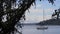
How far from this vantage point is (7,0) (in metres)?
3.03

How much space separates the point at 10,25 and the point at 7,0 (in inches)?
14.3

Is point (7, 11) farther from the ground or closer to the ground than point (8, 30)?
farther from the ground

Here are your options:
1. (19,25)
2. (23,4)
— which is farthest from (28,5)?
(19,25)

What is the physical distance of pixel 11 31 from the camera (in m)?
3.14

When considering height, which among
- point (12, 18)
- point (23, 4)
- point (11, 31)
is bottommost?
point (11, 31)

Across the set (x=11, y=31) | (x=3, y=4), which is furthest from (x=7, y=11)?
(x=11, y=31)

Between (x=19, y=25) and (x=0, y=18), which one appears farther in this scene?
(x=19, y=25)

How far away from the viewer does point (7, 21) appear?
3.05 meters

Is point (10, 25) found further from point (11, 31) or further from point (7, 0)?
point (7, 0)

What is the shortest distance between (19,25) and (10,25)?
50 cm

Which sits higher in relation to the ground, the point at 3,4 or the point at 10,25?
the point at 3,4

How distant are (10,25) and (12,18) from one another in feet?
0.35

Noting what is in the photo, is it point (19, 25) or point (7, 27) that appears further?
point (19, 25)

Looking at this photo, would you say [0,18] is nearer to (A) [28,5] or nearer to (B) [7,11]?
(B) [7,11]
